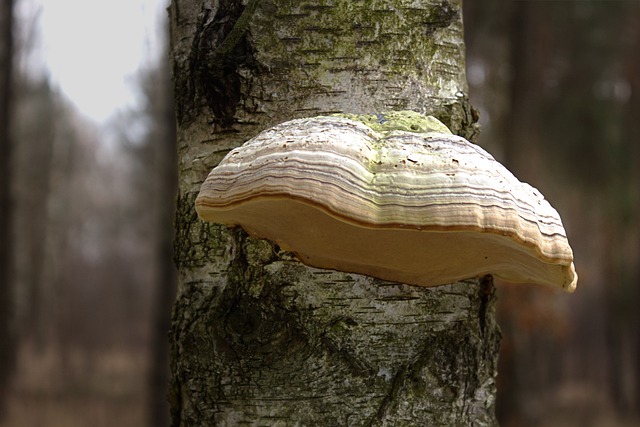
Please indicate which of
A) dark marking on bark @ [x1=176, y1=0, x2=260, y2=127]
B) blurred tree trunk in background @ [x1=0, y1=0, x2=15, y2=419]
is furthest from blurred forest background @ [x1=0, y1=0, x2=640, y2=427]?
dark marking on bark @ [x1=176, y1=0, x2=260, y2=127]

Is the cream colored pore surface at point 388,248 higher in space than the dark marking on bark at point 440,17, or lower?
lower

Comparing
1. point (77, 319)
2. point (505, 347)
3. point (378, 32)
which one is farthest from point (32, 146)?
point (378, 32)

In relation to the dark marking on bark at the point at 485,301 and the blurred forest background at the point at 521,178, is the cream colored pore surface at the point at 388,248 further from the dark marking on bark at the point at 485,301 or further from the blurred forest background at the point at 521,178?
the blurred forest background at the point at 521,178

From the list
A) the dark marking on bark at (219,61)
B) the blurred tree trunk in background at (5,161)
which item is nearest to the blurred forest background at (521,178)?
the blurred tree trunk in background at (5,161)

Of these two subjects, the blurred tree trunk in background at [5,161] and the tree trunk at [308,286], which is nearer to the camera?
the tree trunk at [308,286]

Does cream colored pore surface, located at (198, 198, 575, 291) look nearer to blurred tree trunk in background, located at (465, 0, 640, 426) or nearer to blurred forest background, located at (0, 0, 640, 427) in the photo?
blurred forest background, located at (0, 0, 640, 427)

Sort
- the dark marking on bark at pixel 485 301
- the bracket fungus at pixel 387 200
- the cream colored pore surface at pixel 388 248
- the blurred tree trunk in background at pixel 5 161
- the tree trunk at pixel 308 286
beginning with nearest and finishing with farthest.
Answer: the bracket fungus at pixel 387 200, the cream colored pore surface at pixel 388 248, the tree trunk at pixel 308 286, the dark marking on bark at pixel 485 301, the blurred tree trunk in background at pixel 5 161

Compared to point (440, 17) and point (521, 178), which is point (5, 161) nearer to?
point (521, 178)
